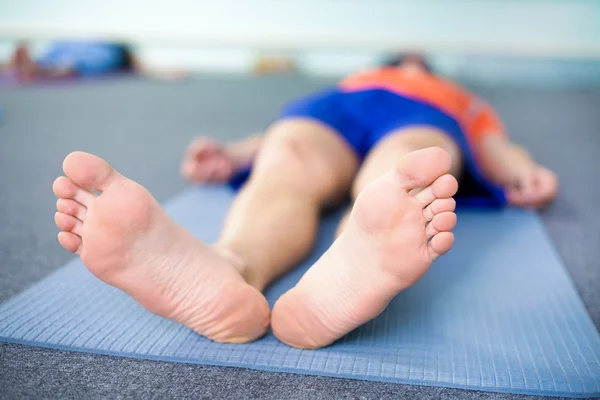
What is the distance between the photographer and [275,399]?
0.59 metres

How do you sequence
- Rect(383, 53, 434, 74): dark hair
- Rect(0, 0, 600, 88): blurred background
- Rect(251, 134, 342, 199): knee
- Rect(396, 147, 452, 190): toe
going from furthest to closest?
Rect(0, 0, 600, 88): blurred background → Rect(383, 53, 434, 74): dark hair → Rect(251, 134, 342, 199): knee → Rect(396, 147, 452, 190): toe

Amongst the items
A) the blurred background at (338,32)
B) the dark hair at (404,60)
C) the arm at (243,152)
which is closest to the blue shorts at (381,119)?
the arm at (243,152)

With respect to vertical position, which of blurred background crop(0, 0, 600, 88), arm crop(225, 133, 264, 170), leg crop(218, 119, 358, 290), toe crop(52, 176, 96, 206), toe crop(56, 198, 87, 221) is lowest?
blurred background crop(0, 0, 600, 88)

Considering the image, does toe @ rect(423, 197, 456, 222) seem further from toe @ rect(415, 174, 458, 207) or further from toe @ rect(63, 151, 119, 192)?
toe @ rect(63, 151, 119, 192)

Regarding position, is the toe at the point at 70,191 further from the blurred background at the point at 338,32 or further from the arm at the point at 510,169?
the blurred background at the point at 338,32

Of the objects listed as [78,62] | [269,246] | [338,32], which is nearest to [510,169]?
[269,246]

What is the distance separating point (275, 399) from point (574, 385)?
324 mm

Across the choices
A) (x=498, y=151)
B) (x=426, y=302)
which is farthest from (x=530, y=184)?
(x=426, y=302)

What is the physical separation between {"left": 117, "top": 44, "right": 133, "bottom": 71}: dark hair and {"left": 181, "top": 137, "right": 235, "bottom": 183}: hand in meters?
2.64

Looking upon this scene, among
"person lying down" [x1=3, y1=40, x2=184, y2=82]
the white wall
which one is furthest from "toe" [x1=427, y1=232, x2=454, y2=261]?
the white wall

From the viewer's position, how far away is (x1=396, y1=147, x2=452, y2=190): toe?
0.56 metres

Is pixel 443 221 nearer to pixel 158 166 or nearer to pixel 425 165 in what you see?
pixel 425 165

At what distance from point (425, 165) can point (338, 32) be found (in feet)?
10.9

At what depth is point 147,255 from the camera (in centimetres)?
62
